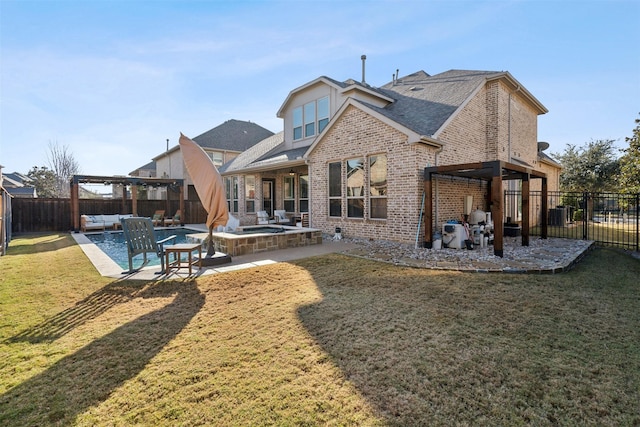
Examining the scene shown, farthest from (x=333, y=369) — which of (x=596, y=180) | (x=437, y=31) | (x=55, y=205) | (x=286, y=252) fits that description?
(x=596, y=180)

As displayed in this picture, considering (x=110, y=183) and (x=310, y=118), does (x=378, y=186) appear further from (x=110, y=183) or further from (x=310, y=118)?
(x=110, y=183)

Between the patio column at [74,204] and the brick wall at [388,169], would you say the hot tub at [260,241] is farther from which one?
the patio column at [74,204]

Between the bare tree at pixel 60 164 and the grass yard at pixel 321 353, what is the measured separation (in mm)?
36706

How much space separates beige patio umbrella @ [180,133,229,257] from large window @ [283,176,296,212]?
32.8 feet

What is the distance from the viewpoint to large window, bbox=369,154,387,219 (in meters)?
10.2

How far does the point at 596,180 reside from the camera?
953 inches

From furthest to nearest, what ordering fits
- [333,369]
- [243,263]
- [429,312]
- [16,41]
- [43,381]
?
1. [16,41]
2. [243,263]
3. [429,312]
4. [333,369]
5. [43,381]

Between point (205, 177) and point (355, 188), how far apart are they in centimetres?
579

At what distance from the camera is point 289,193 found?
1756 cm

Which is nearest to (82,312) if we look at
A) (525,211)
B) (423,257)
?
(423,257)

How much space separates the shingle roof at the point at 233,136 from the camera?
2461 cm

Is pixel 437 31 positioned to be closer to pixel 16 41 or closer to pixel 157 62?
pixel 157 62

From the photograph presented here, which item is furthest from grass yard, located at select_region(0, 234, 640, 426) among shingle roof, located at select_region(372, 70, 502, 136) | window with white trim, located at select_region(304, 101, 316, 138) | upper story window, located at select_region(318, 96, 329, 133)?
window with white trim, located at select_region(304, 101, 316, 138)

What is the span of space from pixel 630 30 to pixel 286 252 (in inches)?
532
